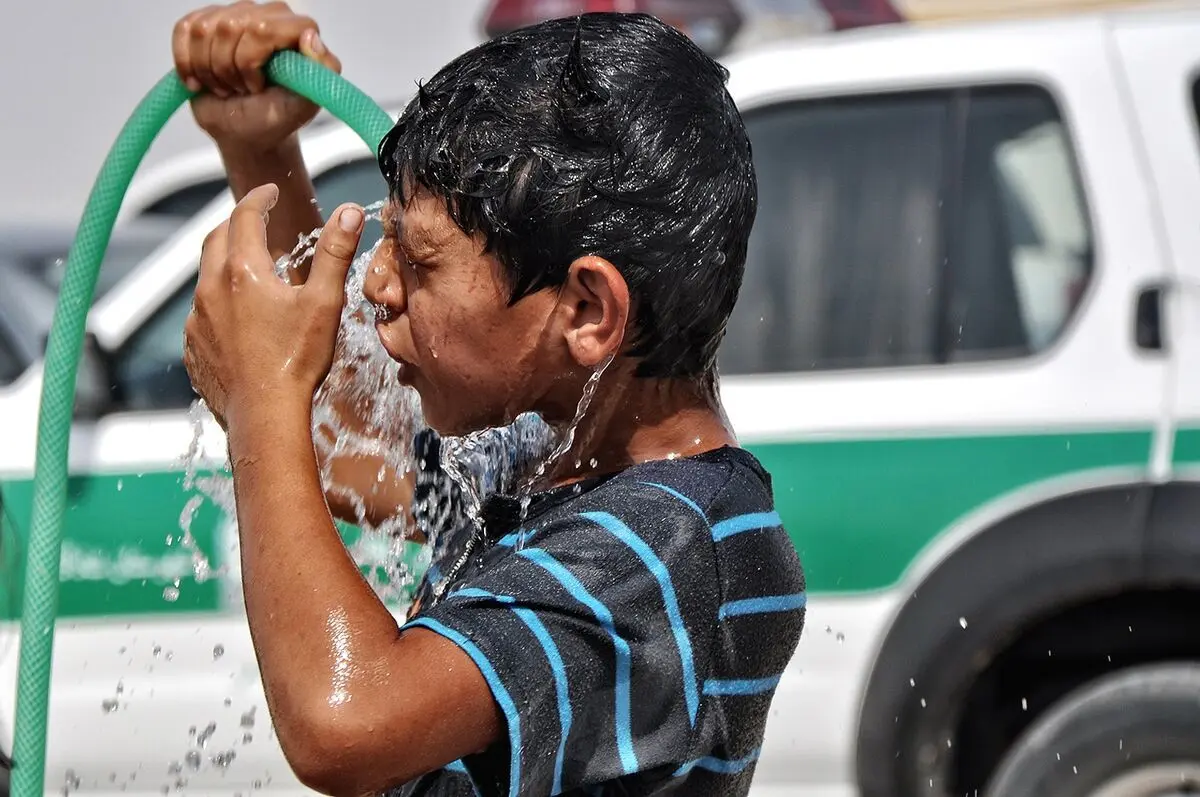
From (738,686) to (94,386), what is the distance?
2.38m

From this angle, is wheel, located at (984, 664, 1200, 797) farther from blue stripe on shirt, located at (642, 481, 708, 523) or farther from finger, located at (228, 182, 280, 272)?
finger, located at (228, 182, 280, 272)

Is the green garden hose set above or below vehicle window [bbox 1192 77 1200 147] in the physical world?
below

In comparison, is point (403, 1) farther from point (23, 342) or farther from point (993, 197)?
point (993, 197)

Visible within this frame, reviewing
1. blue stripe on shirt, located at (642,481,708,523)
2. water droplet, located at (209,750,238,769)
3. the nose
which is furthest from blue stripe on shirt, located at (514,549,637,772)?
water droplet, located at (209,750,238,769)

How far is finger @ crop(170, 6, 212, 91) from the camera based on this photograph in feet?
5.34

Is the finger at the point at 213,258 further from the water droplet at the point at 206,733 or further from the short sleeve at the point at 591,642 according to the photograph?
the water droplet at the point at 206,733

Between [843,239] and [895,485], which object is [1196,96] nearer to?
[843,239]

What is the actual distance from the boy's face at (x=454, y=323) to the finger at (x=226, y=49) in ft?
1.35

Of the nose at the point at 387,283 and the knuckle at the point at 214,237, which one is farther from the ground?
the knuckle at the point at 214,237

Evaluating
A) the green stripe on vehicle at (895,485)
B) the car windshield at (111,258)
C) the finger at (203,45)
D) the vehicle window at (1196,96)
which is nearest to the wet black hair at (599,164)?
the finger at (203,45)

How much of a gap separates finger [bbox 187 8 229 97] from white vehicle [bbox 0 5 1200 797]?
1.48 m

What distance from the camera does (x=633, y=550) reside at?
3.84 feet

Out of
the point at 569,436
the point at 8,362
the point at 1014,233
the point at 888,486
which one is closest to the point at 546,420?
the point at 569,436

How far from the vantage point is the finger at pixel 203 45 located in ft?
5.29
